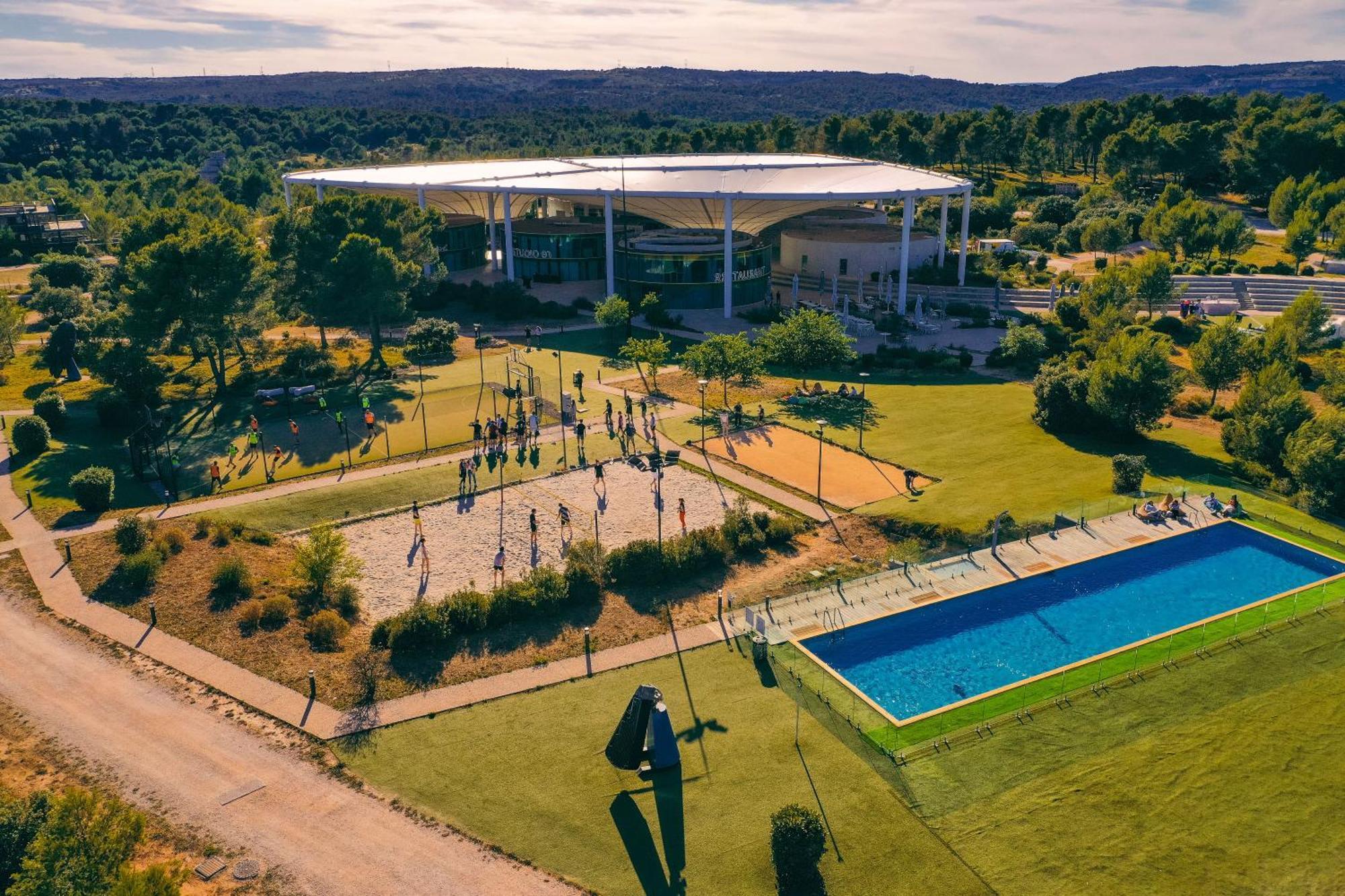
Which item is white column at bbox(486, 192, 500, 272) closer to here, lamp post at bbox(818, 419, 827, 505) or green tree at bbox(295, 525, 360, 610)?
lamp post at bbox(818, 419, 827, 505)

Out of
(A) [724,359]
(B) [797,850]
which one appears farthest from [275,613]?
(A) [724,359]

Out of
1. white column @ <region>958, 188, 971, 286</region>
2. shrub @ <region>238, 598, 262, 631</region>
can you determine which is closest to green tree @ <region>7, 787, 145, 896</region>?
shrub @ <region>238, 598, 262, 631</region>

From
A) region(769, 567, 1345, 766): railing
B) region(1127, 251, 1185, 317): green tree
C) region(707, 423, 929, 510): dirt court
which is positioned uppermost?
region(1127, 251, 1185, 317): green tree

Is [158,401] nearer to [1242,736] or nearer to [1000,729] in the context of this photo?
[1000,729]

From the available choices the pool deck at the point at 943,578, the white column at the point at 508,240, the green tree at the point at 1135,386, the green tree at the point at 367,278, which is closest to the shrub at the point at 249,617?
the pool deck at the point at 943,578

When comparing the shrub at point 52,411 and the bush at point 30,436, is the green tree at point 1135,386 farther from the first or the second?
the shrub at point 52,411

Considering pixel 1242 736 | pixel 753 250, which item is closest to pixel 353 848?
pixel 1242 736
